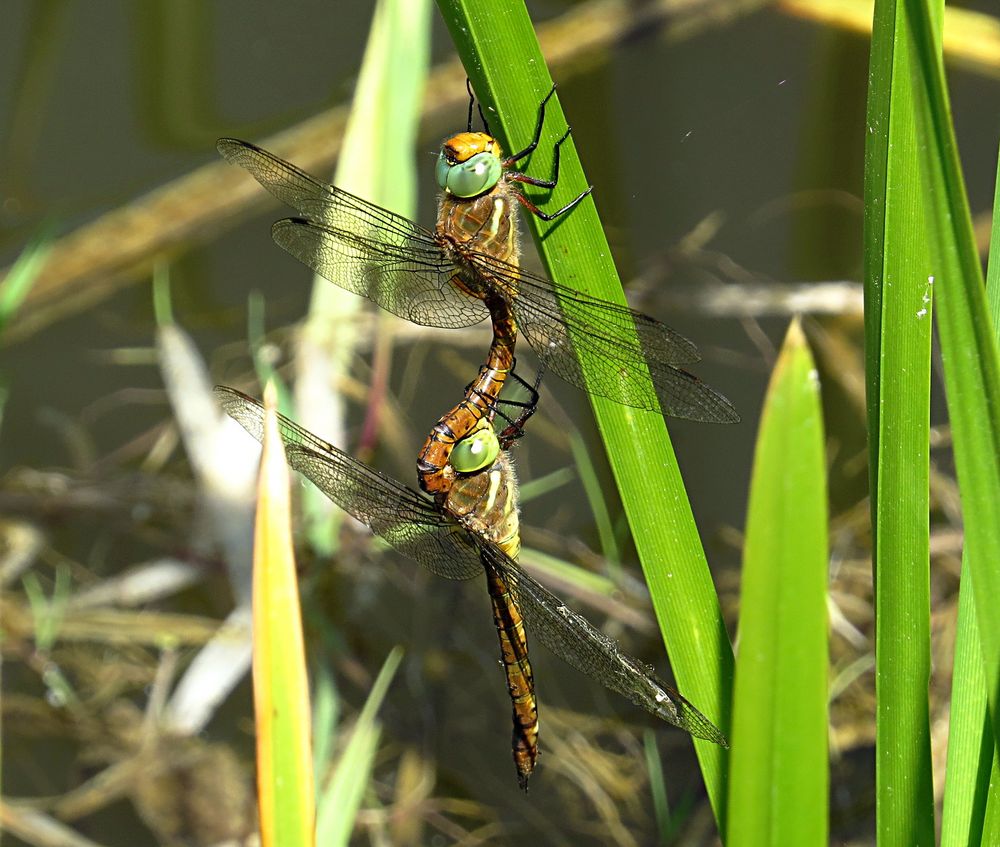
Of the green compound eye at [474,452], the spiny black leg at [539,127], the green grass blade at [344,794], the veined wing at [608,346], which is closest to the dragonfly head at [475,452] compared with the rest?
the green compound eye at [474,452]

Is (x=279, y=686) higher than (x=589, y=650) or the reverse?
the reverse

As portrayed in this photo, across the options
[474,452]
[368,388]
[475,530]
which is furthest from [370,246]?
[368,388]

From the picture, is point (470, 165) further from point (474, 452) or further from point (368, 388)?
point (368, 388)

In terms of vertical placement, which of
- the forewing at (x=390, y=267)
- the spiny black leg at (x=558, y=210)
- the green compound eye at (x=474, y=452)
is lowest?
the green compound eye at (x=474, y=452)

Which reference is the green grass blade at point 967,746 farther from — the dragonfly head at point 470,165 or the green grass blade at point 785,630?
the dragonfly head at point 470,165

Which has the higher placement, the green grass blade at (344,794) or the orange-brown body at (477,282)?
the orange-brown body at (477,282)

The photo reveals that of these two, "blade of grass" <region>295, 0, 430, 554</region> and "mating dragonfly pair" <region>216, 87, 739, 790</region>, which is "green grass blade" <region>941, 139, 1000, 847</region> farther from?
"blade of grass" <region>295, 0, 430, 554</region>

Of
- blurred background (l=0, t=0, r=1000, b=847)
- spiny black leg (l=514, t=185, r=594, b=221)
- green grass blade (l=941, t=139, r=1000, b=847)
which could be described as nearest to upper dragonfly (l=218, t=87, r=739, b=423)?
spiny black leg (l=514, t=185, r=594, b=221)
